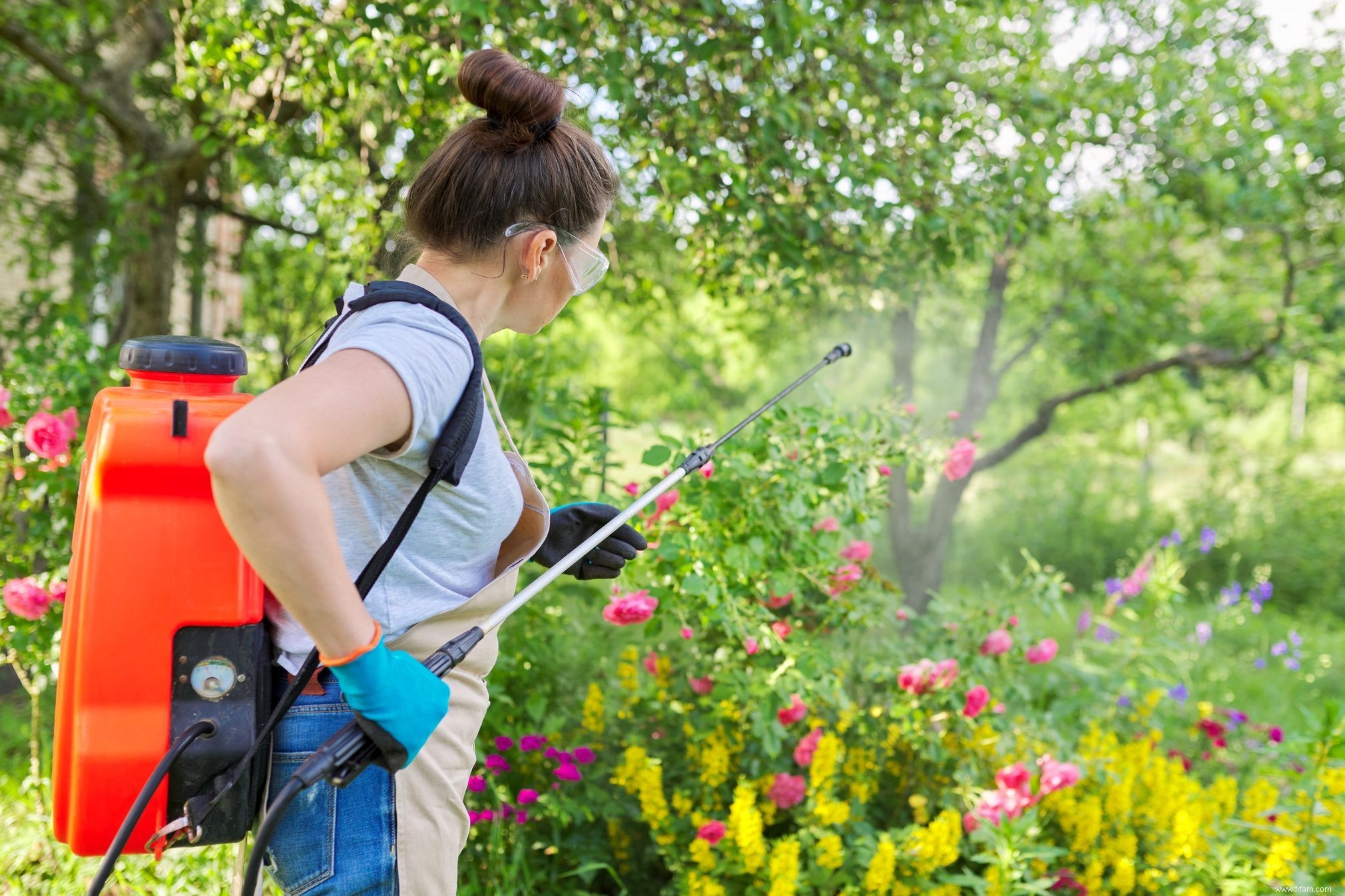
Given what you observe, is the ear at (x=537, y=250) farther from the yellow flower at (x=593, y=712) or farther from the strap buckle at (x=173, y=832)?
the yellow flower at (x=593, y=712)

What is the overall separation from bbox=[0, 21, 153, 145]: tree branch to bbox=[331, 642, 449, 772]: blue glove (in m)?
4.57

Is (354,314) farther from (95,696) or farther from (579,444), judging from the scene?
(579,444)

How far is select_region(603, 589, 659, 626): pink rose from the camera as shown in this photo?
7.64 feet

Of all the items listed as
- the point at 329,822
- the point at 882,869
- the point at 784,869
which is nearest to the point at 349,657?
the point at 329,822

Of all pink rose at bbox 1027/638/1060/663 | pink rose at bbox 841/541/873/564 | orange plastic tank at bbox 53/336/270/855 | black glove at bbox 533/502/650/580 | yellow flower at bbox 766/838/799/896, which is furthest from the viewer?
pink rose at bbox 1027/638/1060/663

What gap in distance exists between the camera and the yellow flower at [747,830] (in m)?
2.17

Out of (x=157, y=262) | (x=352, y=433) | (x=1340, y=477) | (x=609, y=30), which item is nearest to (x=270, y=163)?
(x=157, y=262)

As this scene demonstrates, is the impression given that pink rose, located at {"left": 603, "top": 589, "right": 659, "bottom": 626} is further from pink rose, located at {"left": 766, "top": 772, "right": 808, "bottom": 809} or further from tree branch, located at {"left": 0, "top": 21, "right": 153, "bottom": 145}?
tree branch, located at {"left": 0, "top": 21, "right": 153, "bottom": 145}

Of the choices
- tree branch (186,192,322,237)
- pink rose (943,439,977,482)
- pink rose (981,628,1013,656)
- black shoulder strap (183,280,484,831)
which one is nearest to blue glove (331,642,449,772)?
black shoulder strap (183,280,484,831)

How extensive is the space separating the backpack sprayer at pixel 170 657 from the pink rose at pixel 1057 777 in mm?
1981

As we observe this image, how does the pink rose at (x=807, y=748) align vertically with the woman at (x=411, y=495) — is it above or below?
below

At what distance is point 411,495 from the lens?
1.12 m

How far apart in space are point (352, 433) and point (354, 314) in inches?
8.5

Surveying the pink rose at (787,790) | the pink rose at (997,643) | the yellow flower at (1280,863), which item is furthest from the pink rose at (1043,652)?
the pink rose at (787,790)
